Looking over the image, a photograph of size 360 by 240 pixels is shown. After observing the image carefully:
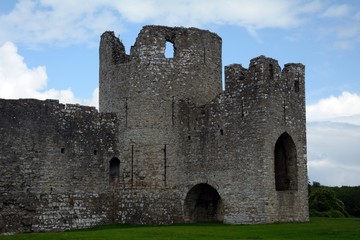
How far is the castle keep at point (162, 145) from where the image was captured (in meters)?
30.5

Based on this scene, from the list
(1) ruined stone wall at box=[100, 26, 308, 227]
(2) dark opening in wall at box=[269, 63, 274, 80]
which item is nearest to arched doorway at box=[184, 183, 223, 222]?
(1) ruined stone wall at box=[100, 26, 308, 227]

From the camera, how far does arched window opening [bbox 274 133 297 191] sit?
107 feet

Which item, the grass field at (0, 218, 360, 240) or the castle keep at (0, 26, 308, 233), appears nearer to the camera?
the grass field at (0, 218, 360, 240)

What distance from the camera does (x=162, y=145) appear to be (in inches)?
1299

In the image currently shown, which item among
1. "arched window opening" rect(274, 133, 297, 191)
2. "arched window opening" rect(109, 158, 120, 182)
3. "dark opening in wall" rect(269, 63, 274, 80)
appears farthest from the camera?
"arched window opening" rect(109, 158, 120, 182)

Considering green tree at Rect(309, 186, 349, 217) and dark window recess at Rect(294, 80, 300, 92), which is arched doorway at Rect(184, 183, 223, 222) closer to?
dark window recess at Rect(294, 80, 300, 92)

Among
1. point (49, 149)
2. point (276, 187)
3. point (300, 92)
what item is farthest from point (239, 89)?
point (49, 149)

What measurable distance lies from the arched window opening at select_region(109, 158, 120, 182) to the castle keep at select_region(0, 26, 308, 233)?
5 centimetres

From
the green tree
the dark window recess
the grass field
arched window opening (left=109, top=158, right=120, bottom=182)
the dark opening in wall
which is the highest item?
the dark opening in wall

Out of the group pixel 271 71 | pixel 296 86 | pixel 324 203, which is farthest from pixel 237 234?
pixel 324 203

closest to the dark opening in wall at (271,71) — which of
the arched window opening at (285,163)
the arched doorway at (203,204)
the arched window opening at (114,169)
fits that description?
the arched window opening at (285,163)

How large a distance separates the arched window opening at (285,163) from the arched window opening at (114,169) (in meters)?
8.02

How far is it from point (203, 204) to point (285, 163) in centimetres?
477

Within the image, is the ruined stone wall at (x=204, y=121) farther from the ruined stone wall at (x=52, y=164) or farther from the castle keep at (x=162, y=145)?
the ruined stone wall at (x=52, y=164)
